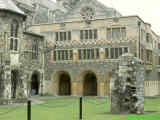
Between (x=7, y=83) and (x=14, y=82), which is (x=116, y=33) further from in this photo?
(x=7, y=83)

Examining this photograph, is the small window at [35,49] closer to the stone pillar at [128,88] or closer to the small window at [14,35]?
the small window at [14,35]

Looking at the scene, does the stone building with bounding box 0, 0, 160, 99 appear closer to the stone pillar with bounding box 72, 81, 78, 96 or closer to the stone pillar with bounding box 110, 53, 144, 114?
the stone pillar with bounding box 72, 81, 78, 96

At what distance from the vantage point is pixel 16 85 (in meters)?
24.2

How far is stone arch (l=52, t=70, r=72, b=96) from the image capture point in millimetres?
34219

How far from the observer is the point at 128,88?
14.4 meters

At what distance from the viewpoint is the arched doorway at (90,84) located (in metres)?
34.4

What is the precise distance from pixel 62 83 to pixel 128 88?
72.9 ft

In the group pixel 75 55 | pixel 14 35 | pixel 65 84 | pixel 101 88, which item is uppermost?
pixel 14 35

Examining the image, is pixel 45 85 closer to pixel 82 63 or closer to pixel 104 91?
pixel 82 63

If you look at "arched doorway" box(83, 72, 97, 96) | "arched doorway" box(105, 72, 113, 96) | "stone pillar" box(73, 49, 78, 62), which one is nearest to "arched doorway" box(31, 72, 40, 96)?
"stone pillar" box(73, 49, 78, 62)

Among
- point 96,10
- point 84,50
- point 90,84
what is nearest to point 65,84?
point 90,84

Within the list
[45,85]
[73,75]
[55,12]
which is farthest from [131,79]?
[55,12]

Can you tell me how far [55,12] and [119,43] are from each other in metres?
18.3

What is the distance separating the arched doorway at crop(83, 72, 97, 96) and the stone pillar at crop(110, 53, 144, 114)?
1944cm
